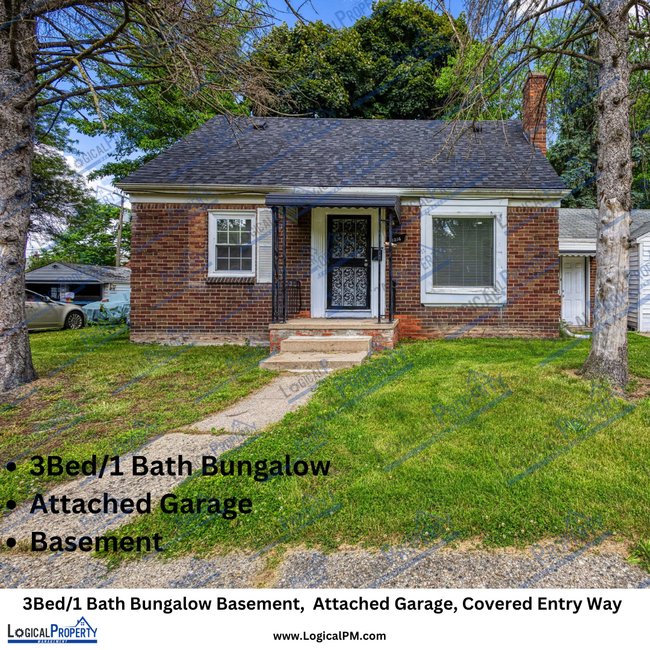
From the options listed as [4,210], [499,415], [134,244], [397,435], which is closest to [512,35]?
[499,415]

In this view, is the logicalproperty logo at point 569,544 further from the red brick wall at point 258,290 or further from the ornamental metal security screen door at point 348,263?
the ornamental metal security screen door at point 348,263

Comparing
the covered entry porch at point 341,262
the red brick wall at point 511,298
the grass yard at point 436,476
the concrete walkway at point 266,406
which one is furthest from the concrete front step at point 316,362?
the red brick wall at point 511,298

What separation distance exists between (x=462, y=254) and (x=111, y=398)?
7.15 metres

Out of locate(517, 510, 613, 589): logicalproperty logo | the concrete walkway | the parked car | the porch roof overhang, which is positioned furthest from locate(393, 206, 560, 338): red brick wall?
the parked car

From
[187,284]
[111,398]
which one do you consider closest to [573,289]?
[187,284]

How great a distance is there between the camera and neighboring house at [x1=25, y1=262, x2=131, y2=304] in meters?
23.6

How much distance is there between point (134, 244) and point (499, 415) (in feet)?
25.4

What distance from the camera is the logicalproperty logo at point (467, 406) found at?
3129 mm

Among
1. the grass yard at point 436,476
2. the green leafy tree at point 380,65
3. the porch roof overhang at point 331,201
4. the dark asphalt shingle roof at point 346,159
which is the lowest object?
the grass yard at point 436,476

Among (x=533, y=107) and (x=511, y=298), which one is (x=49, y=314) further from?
(x=533, y=107)

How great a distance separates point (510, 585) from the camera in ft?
5.71

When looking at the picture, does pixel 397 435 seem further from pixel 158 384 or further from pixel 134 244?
pixel 134 244

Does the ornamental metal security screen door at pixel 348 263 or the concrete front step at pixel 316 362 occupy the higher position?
the ornamental metal security screen door at pixel 348 263

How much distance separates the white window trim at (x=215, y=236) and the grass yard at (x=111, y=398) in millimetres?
1641
